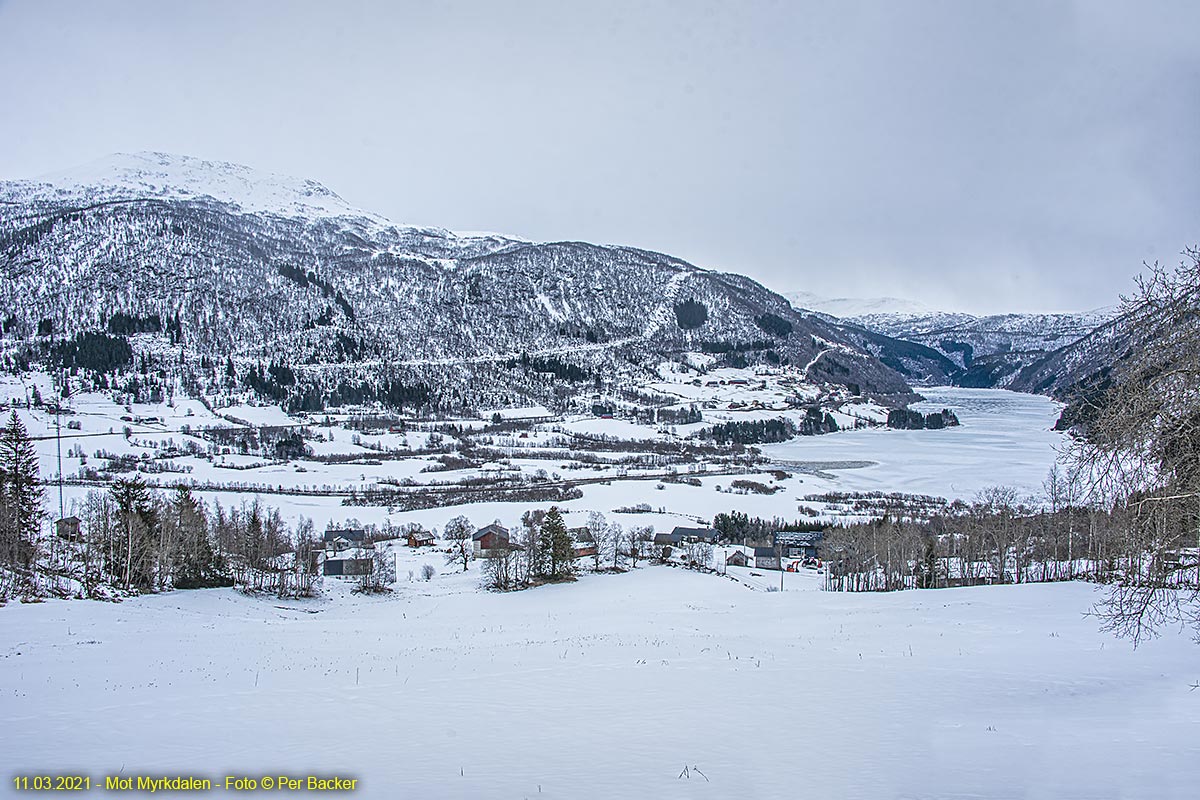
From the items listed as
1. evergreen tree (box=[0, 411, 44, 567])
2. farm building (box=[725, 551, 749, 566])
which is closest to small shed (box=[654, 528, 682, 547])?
farm building (box=[725, 551, 749, 566])

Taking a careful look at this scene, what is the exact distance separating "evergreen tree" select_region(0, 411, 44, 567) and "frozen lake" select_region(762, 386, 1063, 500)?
72657 millimetres

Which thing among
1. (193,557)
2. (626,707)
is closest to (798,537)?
(193,557)

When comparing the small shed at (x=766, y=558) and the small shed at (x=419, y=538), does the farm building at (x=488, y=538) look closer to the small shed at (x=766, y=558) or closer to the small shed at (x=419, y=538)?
the small shed at (x=419, y=538)

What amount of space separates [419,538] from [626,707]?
52178 millimetres

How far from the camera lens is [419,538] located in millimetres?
60438

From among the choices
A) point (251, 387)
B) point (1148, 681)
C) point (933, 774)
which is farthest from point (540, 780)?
point (251, 387)

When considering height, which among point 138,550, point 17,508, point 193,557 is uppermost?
point 17,508

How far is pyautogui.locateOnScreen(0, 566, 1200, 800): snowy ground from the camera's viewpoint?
7.82 m

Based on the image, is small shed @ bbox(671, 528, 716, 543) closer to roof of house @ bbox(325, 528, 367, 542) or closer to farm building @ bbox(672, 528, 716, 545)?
farm building @ bbox(672, 528, 716, 545)

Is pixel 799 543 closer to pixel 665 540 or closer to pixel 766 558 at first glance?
pixel 766 558

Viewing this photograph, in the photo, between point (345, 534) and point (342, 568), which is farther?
point (345, 534)

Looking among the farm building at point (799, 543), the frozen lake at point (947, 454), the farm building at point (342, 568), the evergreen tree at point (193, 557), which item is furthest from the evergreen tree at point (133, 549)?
the frozen lake at point (947, 454)

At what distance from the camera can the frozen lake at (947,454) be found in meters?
75.8

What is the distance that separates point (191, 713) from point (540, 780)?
6715 millimetres
